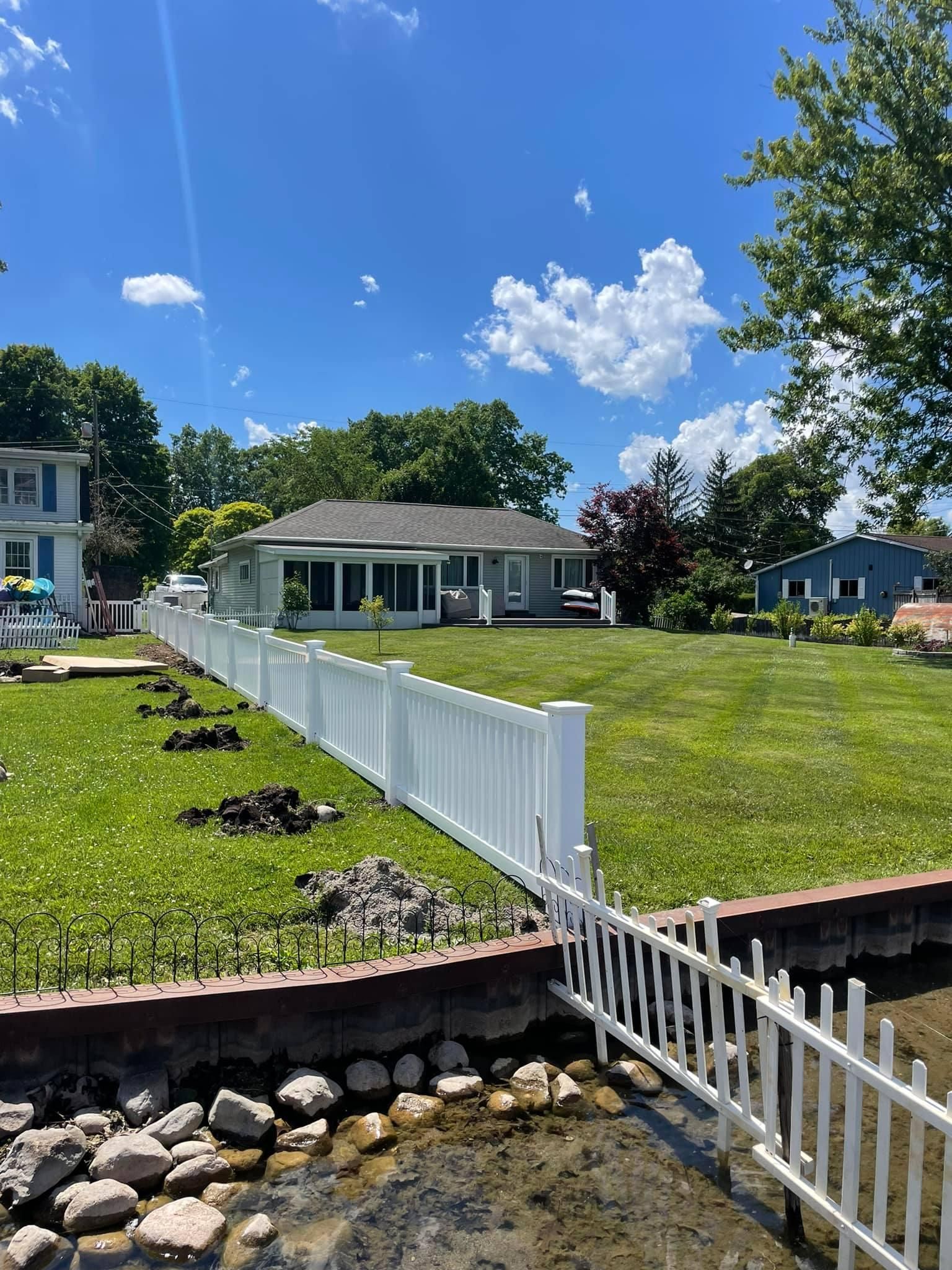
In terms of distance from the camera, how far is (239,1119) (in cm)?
320

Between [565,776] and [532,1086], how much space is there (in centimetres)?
138

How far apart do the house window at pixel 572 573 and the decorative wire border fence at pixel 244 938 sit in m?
25.7

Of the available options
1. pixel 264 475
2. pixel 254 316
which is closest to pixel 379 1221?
pixel 254 316

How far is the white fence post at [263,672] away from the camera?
1045 cm

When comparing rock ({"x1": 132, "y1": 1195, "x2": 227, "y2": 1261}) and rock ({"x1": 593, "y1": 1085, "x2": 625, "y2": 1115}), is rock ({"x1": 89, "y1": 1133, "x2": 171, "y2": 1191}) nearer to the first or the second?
rock ({"x1": 132, "y1": 1195, "x2": 227, "y2": 1261})

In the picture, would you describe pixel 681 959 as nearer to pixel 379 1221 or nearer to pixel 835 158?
pixel 379 1221

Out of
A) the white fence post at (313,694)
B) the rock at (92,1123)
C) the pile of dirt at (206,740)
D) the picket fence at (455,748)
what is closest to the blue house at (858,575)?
the white fence post at (313,694)

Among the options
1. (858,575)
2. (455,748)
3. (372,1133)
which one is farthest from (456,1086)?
(858,575)

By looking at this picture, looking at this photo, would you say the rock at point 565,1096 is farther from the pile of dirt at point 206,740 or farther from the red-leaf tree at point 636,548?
the red-leaf tree at point 636,548

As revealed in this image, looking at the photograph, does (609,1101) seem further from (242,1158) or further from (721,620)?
(721,620)

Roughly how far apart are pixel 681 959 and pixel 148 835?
3836 millimetres

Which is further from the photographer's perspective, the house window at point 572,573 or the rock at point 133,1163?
the house window at point 572,573

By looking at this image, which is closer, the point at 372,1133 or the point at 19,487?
the point at 372,1133

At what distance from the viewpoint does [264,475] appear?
61.3 m
